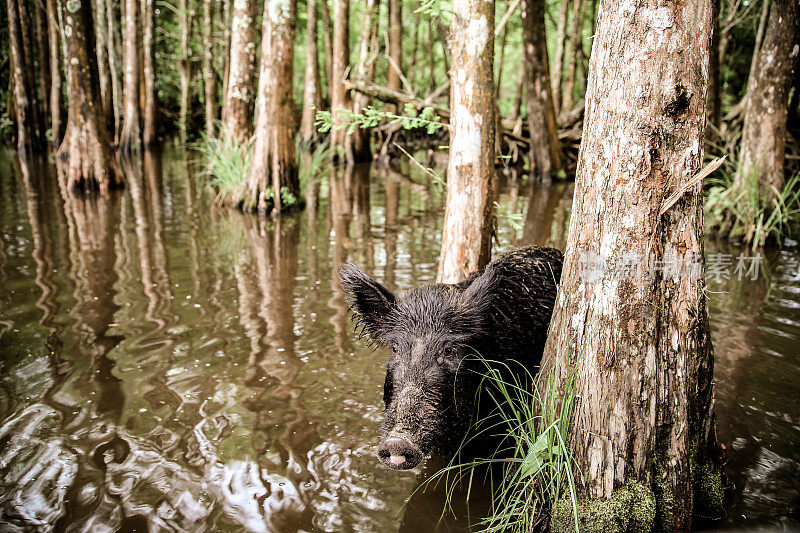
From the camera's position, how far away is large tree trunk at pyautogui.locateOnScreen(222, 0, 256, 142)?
463 inches

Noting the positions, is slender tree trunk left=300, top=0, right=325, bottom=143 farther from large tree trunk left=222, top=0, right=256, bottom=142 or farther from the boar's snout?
the boar's snout

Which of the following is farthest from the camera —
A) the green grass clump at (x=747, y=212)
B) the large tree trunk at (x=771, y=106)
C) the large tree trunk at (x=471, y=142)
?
the green grass clump at (x=747, y=212)

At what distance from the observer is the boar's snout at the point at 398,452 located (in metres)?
3.04

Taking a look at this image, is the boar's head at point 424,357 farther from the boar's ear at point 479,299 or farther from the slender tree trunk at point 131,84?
the slender tree trunk at point 131,84

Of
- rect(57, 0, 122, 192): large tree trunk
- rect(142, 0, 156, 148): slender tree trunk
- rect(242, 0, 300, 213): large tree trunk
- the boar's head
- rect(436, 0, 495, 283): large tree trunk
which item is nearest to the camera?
the boar's head

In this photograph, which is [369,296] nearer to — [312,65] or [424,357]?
[424,357]

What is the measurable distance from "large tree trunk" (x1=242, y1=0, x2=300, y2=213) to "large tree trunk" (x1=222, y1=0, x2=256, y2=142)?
72 centimetres

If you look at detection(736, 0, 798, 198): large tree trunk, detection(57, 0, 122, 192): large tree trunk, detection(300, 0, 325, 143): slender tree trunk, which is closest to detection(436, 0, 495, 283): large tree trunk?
detection(736, 0, 798, 198): large tree trunk

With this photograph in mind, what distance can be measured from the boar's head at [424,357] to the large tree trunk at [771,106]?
7.71 m

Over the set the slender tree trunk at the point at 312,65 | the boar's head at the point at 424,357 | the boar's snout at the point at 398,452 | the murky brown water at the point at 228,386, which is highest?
the slender tree trunk at the point at 312,65

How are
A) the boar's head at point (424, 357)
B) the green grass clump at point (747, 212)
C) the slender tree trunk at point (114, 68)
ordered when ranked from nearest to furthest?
the boar's head at point (424, 357) < the green grass clump at point (747, 212) < the slender tree trunk at point (114, 68)

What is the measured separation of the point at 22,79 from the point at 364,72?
451 inches

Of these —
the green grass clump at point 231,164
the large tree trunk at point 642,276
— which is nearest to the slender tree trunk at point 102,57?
the green grass clump at point 231,164

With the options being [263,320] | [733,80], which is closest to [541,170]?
[733,80]
